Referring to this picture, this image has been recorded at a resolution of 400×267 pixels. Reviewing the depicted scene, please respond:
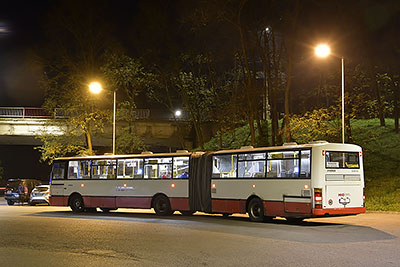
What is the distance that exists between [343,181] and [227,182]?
4.98 meters

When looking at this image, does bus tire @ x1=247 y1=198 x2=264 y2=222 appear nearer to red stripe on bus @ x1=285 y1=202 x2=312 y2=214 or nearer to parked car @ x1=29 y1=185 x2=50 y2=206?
red stripe on bus @ x1=285 y1=202 x2=312 y2=214

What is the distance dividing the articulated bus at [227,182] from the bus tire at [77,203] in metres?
0.05

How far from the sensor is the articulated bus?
18531mm

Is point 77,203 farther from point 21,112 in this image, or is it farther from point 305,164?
point 21,112

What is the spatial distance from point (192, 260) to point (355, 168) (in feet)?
32.4

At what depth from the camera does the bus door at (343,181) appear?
18391 mm

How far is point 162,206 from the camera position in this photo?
24.3 m

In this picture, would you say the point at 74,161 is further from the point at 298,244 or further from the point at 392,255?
the point at 392,255

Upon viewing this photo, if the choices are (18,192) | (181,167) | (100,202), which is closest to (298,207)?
(181,167)

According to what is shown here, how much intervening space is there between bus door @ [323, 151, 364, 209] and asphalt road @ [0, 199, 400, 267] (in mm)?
832

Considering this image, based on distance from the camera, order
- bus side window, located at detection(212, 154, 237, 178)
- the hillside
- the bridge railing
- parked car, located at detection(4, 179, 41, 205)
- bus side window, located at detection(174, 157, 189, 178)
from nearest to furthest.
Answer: bus side window, located at detection(212, 154, 237, 178) < bus side window, located at detection(174, 157, 189, 178) < the hillside < parked car, located at detection(4, 179, 41, 205) < the bridge railing

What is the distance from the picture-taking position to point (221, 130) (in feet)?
141

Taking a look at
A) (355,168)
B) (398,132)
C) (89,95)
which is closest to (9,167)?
(89,95)

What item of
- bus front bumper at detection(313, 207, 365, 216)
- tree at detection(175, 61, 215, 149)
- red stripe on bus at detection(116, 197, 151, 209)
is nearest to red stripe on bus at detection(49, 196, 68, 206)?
red stripe on bus at detection(116, 197, 151, 209)
